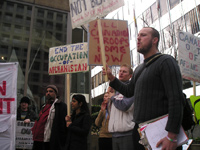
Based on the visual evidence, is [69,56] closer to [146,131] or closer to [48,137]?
[48,137]

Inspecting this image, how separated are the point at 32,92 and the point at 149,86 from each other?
18.6ft

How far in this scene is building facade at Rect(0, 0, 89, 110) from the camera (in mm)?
7164

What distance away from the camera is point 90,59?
14.5 ft

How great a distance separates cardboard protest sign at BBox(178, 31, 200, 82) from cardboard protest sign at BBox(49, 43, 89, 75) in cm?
202

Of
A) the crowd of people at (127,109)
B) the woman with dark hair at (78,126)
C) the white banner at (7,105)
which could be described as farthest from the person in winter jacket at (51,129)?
the white banner at (7,105)

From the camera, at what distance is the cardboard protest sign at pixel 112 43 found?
4.43 m

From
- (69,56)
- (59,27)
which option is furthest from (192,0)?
(69,56)

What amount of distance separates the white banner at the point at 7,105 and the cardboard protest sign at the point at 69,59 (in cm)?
99

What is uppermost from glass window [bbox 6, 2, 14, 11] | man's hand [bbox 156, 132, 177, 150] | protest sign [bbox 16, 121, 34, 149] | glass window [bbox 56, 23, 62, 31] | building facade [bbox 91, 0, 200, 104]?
building facade [bbox 91, 0, 200, 104]

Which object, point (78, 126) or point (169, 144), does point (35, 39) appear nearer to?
point (78, 126)

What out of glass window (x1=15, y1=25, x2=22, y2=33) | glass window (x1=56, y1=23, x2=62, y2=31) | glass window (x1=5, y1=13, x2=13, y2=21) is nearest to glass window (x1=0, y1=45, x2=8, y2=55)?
glass window (x1=15, y1=25, x2=22, y2=33)

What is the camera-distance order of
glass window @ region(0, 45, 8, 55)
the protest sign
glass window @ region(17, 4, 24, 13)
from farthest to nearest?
glass window @ region(17, 4, 24, 13)
glass window @ region(0, 45, 8, 55)
the protest sign

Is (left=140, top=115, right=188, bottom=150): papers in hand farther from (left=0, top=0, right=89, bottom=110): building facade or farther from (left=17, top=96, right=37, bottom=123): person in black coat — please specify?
(left=0, top=0, right=89, bottom=110): building facade

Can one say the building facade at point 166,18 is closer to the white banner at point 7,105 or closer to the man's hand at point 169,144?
the white banner at point 7,105
